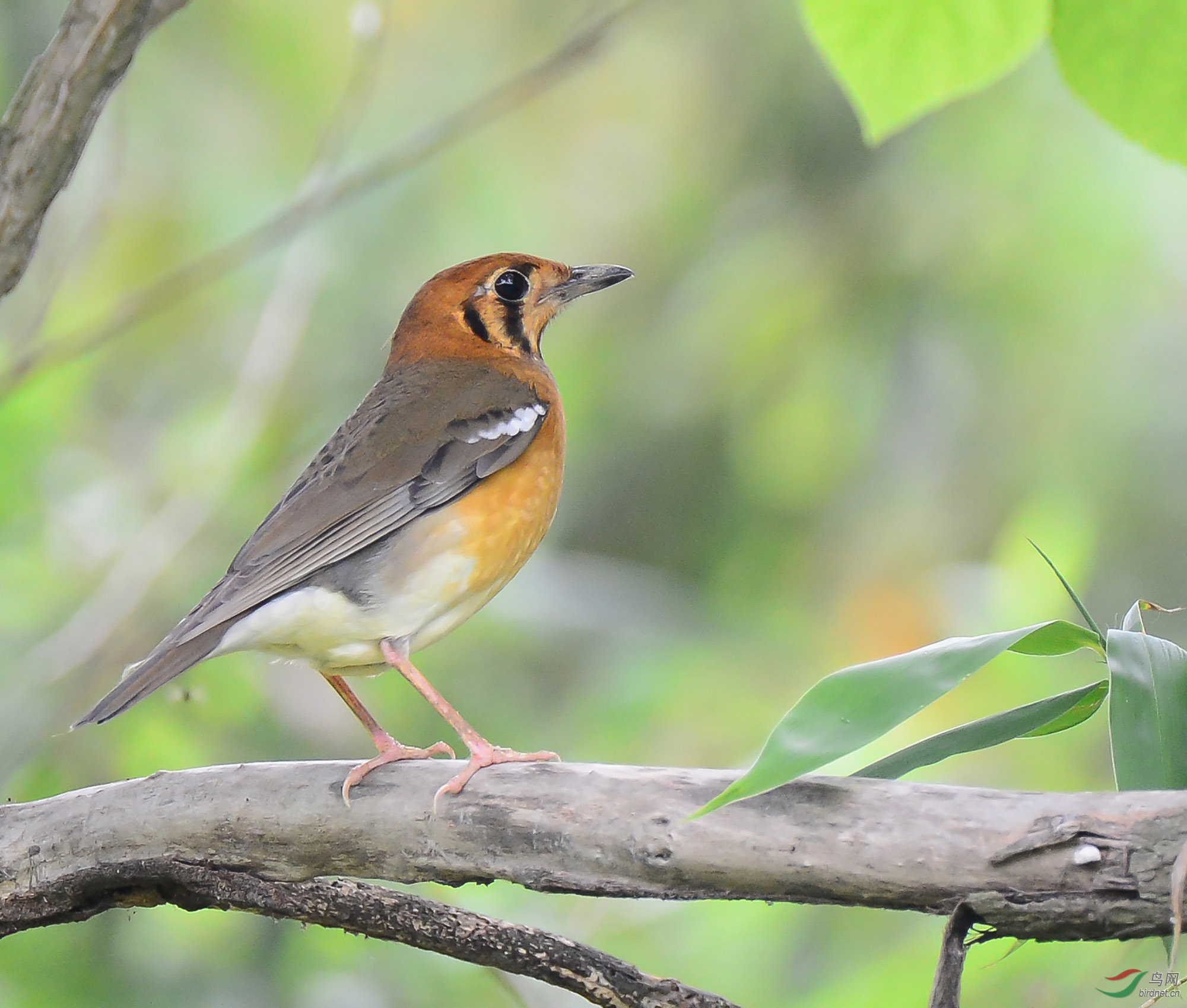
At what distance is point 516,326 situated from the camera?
3.44m

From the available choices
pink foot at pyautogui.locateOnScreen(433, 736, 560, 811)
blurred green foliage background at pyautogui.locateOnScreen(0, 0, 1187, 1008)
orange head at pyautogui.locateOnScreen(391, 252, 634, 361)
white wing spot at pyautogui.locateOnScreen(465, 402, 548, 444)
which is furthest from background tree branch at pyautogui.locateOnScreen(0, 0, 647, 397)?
pink foot at pyautogui.locateOnScreen(433, 736, 560, 811)

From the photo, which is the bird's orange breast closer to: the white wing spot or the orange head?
the white wing spot

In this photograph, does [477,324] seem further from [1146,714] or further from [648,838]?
[1146,714]

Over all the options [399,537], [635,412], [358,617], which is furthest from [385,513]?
[635,412]

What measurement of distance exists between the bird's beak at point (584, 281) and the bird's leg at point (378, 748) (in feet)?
3.95

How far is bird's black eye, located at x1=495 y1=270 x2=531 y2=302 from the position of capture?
3.36 m

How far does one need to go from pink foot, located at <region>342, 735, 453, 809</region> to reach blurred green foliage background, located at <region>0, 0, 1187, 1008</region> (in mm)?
612

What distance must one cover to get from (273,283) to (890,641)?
3.16 m

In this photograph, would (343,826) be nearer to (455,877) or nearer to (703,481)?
(455,877)

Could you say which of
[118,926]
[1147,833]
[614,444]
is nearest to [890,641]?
[614,444]

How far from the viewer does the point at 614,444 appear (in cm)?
625

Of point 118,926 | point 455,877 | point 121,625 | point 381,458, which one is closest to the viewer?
point 455,877

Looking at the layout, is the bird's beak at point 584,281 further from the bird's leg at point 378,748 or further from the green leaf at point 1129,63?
the green leaf at point 1129,63

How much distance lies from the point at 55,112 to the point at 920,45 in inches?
59.6
